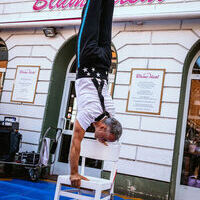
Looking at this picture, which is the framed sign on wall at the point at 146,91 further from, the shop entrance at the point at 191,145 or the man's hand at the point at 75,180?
the man's hand at the point at 75,180

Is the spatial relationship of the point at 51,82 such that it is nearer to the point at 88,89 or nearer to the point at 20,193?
Answer: the point at 20,193

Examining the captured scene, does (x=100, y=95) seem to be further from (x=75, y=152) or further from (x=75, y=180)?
(x=75, y=180)

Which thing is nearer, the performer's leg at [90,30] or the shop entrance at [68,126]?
the performer's leg at [90,30]

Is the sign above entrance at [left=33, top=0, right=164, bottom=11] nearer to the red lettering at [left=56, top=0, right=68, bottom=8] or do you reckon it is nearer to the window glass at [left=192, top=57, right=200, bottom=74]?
the red lettering at [left=56, top=0, right=68, bottom=8]

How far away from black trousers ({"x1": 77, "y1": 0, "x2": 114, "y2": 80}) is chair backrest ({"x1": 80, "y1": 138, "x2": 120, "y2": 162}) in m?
0.69

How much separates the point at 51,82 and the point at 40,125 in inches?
36.0

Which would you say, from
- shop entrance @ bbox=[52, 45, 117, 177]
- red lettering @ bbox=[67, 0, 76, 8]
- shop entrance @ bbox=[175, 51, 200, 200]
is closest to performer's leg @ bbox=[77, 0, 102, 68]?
shop entrance @ bbox=[175, 51, 200, 200]

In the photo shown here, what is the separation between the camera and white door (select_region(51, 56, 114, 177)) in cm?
562

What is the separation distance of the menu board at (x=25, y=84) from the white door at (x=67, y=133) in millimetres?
673

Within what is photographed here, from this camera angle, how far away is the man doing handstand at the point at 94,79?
7.52 ft

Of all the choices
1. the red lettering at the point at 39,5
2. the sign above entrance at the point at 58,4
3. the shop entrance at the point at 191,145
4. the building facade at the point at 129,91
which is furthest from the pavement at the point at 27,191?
the red lettering at the point at 39,5

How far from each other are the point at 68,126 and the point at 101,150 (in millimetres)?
3412

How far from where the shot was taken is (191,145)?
495 centimetres

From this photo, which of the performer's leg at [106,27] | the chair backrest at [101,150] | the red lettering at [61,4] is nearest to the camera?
the performer's leg at [106,27]
